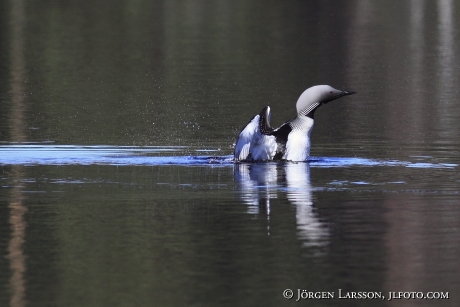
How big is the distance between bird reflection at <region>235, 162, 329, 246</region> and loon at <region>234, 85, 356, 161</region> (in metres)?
0.26

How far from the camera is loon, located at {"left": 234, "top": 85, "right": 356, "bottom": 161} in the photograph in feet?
62.5

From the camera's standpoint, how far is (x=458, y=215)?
14406mm

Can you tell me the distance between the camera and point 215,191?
52.9 ft

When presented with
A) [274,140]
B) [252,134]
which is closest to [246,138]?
[252,134]

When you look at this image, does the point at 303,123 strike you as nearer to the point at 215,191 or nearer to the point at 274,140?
the point at 274,140

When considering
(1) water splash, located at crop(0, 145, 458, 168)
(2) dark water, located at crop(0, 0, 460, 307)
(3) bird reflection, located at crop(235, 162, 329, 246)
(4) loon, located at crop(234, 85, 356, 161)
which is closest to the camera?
(2) dark water, located at crop(0, 0, 460, 307)

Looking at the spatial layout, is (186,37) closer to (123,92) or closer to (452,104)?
(123,92)

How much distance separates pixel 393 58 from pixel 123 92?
16.8m

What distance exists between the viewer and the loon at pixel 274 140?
19.0m

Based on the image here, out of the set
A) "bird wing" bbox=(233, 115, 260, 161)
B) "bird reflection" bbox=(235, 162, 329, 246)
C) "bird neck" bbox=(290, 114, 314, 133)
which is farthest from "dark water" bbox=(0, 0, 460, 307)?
"bird neck" bbox=(290, 114, 314, 133)

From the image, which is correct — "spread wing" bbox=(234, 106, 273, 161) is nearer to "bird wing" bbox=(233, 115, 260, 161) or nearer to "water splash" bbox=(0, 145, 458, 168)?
"bird wing" bbox=(233, 115, 260, 161)

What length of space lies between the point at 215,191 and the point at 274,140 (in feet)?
10.3

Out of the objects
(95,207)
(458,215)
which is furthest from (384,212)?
(95,207)

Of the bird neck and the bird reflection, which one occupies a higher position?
the bird neck
